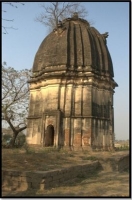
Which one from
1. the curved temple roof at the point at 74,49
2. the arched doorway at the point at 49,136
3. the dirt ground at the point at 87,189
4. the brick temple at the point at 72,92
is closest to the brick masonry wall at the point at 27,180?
the dirt ground at the point at 87,189

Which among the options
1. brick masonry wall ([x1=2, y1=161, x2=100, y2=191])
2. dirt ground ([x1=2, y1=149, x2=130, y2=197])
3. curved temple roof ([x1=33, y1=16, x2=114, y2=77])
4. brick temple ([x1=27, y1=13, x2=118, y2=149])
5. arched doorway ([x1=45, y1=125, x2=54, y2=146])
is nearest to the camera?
dirt ground ([x1=2, y1=149, x2=130, y2=197])

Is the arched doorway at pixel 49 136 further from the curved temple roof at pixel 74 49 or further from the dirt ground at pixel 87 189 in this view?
the dirt ground at pixel 87 189

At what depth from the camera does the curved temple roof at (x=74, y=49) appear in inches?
563

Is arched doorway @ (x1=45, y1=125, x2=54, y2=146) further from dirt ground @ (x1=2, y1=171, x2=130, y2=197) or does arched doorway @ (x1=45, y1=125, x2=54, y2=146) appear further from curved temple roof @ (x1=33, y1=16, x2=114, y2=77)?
dirt ground @ (x1=2, y1=171, x2=130, y2=197)

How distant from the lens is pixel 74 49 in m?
14.5

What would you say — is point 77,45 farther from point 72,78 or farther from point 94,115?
point 94,115

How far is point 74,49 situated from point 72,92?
290 cm

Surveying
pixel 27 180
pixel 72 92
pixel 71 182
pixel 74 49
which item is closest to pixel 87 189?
pixel 71 182

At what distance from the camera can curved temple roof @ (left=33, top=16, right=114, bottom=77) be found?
1430 centimetres

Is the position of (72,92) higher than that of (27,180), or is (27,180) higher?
(72,92)

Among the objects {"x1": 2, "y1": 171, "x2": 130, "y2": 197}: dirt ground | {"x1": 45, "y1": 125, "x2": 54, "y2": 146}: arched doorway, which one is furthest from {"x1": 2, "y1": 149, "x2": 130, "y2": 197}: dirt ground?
{"x1": 45, "y1": 125, "x2": 54, "y2": 146}: arched doorway

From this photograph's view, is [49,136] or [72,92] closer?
[72,92]

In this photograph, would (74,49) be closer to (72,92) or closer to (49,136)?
(72,92)

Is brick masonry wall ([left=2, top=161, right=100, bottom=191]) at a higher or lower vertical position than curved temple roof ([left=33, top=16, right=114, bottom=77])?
lower
